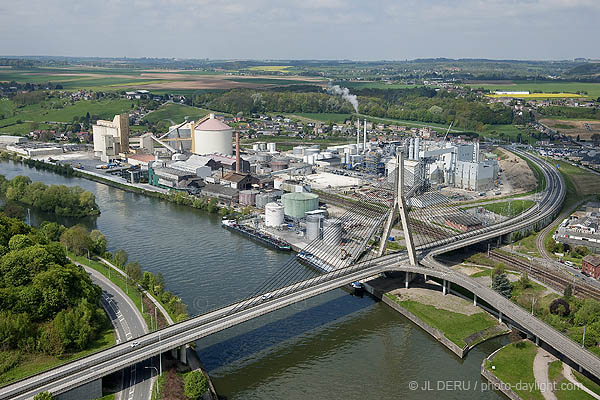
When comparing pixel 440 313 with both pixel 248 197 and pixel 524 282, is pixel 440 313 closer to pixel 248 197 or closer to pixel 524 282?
pixel 524 282

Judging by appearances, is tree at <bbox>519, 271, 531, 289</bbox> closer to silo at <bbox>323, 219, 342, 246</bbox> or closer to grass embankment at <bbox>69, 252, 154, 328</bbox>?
silo at <bbox>323, 219, 342, 246</bbox>

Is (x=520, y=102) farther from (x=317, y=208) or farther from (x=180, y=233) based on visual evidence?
(x=180, y=233)

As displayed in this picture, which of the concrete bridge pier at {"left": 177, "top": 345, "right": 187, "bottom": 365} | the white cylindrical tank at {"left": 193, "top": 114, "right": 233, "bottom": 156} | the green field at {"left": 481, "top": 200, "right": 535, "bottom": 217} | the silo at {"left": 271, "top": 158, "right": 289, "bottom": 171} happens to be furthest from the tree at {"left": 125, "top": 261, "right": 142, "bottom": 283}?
the white cylindrical tank at {"left": 193, "top": 114, "right": 233, "bottom": 156}

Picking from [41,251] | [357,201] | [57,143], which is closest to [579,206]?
[357,201]

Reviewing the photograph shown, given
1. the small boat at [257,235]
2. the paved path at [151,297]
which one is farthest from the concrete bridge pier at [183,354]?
the small boat at [257,235]

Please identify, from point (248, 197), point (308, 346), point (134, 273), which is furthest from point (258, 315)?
point (248, 197)
